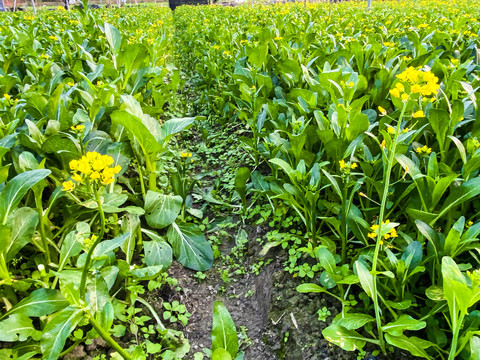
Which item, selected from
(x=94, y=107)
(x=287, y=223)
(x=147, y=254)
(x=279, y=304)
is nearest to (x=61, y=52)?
(x=94, y=107)

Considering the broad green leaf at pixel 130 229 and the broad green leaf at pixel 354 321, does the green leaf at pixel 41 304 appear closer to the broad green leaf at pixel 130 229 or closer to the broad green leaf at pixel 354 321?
the broad green leaf at pixel 130 229

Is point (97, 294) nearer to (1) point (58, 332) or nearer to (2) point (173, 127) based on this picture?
(1) point (58, 332)

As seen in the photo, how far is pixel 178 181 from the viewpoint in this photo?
2.61 meters

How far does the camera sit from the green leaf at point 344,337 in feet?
4.76

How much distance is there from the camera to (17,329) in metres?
1.38

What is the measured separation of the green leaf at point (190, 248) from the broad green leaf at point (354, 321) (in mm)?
1054

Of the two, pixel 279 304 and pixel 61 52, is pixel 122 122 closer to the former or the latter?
pixel 279 304

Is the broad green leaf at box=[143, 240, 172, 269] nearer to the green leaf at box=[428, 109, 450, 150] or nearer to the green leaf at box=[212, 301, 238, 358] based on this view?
the green leaf at box=[212, 301, 238, 358]

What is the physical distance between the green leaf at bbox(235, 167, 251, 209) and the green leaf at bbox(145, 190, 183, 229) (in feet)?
1.89

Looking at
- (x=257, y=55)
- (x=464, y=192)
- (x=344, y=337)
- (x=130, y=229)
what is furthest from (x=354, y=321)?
(x=257, y=55)

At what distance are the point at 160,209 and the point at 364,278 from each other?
137 cm

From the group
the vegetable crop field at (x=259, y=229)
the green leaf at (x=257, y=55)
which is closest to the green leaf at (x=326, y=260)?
the vegetable crop field at (x=259, y=229)

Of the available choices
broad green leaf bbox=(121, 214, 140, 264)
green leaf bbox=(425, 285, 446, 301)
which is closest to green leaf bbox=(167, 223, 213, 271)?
A: broad green leaf bbox=(121, 214, 140, 264)

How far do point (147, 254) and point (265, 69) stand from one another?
8.05 ft
